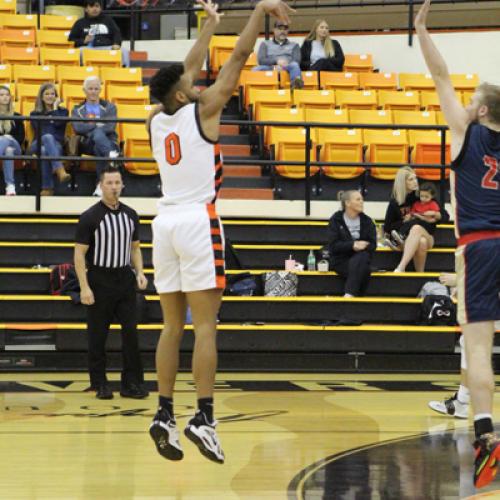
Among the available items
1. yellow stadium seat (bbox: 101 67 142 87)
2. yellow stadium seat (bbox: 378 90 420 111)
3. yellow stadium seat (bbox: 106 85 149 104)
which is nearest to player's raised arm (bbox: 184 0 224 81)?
yellow stadium seat (bbox: 106 85 149 104)

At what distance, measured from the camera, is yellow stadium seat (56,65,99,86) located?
14.3 meters

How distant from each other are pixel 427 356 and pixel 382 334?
452 millimetres

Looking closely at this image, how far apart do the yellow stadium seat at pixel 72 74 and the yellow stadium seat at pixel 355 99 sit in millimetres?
2934

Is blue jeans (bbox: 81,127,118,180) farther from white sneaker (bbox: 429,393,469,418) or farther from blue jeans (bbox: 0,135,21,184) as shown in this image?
white sneaker (bbox: 429,393,469,418)

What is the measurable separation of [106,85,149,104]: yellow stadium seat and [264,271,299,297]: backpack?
144 inches

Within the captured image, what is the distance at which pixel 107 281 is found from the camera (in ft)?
29.8

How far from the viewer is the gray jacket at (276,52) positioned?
1514cm

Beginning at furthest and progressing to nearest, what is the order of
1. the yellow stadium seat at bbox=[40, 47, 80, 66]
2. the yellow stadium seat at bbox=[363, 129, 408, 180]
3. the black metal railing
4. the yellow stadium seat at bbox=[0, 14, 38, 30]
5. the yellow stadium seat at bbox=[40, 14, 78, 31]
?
the yellow stadium seat at bbox=[40, 14, 78, 31] → the yellow stadium seat at bbox=[0, 14, 38, 30] → the yellow stadium seat at bbox=[40, 47, 80, 66] → the yellow stadium seat at bbox=[363, 129, 408, 180] → the black metal railing

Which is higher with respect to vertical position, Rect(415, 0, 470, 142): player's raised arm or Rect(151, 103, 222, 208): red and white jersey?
Rect(415, 0, 470, 142): player's raised arm

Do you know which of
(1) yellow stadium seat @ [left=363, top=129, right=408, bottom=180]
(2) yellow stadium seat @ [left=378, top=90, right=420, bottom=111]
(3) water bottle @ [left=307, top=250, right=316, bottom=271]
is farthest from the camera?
(2) yellow stadium seat @ [left=378, top=90, right=420, bottom=111]

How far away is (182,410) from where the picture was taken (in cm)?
838

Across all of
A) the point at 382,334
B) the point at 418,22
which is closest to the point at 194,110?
the point at 418,22

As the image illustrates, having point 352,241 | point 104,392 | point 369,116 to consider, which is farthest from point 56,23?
point 104,392

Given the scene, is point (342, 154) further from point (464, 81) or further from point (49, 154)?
point (49, 154)
